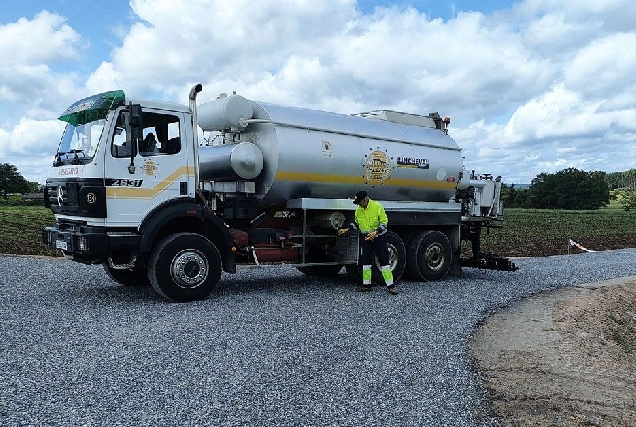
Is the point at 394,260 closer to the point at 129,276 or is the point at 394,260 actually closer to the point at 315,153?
the point at 315,153

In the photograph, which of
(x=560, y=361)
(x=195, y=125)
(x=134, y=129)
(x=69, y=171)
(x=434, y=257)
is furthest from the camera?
(x=434, y=257)

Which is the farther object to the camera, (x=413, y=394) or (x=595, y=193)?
(x=595, y=193)

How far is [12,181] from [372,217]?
6806 cm

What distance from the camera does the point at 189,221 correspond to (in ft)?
30.3

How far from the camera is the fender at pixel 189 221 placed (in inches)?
336

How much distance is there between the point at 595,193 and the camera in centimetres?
7688

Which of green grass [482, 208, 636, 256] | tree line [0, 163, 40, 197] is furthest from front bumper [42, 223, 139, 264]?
tree line [0, 163, 40, 197]

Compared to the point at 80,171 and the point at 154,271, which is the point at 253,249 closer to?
the point at 154,271

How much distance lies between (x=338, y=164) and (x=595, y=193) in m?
75.9

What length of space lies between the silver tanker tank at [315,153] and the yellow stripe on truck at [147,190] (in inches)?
35.2

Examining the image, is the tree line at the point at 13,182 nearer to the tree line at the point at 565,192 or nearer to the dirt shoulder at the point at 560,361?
the tree line at the point at 565,192

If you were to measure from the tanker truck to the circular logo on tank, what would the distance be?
26mm

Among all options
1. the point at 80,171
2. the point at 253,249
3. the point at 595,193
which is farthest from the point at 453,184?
the point at 595,193

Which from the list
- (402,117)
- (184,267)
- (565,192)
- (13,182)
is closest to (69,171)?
(184,267)
